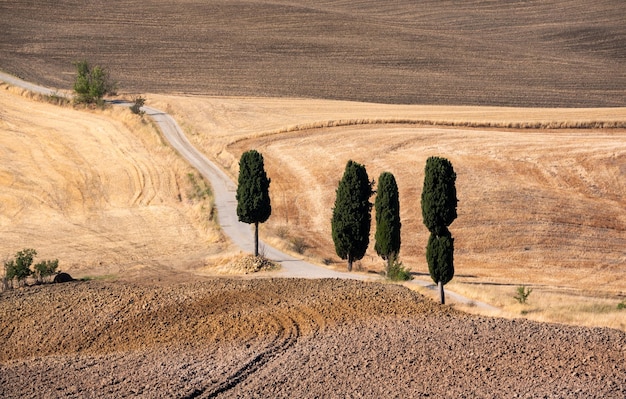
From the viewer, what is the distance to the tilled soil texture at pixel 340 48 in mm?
99000

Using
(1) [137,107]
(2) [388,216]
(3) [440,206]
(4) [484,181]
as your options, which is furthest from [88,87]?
(3) [440,206]

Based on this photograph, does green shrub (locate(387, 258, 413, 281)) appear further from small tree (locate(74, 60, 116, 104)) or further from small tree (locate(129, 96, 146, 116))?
small tree (locate(74, 60, 116, 104))

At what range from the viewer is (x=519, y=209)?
191 ft

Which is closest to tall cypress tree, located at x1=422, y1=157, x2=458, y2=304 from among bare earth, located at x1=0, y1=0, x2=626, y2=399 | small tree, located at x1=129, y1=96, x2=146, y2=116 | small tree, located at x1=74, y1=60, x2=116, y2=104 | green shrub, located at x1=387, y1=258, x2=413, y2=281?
bare earth, located at x1=0, y1=0, x2=626, y2=399

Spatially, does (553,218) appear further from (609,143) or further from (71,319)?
(71,319)

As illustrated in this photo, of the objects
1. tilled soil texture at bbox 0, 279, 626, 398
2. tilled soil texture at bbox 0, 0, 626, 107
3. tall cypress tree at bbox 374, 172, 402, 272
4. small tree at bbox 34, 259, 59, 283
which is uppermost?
tilled soil texture at bbox 0, 0, 626, 107

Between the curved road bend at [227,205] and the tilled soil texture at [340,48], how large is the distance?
12589 mm

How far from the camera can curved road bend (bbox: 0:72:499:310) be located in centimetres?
4350

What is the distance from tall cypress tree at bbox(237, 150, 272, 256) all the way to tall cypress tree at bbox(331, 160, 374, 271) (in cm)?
393

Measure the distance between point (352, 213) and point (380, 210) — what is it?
7.03 feet

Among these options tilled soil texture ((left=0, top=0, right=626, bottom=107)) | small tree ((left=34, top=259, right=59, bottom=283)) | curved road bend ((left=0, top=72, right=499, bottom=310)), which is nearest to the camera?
small tree ((left=34, top=259, right=59, bottom=283))

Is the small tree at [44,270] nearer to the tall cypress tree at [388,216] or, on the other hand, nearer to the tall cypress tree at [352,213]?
the tall cypress tree at [352,213]

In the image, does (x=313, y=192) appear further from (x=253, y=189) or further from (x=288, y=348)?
(x=288, y=348)

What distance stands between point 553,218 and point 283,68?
5482 centimetres
